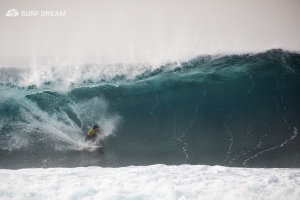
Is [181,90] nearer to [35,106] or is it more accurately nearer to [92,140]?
[92,140]

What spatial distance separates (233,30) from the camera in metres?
3.47

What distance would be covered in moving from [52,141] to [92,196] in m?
1.55

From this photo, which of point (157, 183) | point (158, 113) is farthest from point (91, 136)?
point (157, 183)

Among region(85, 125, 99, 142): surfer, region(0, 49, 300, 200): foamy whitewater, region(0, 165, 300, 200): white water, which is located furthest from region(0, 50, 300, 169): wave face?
region(0, 165, 300, 200): white water

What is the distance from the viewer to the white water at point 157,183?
2.33m

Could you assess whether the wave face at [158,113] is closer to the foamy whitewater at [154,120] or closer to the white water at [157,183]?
the foamy whitewater at [154,120]

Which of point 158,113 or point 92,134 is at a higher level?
point 158,113

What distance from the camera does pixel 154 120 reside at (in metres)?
3.76

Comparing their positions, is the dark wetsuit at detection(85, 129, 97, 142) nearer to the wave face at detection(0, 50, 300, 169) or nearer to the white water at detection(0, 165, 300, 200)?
the wave face at detection(0, 50, 300, 169)

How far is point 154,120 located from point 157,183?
1371mm

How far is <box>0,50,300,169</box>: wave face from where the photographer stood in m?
3.35

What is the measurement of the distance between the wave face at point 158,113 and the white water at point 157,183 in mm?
440

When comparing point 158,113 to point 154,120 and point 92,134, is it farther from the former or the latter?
point 92,134

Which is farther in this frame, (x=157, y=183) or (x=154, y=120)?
(x=154, y=120)
